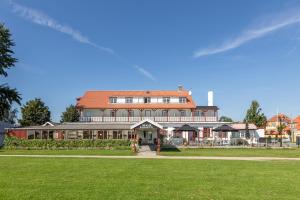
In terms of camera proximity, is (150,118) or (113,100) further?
(113,100)

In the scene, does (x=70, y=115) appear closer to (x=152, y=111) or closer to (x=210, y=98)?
(x=152, y=111)

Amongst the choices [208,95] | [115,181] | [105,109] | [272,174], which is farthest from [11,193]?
[208,95]

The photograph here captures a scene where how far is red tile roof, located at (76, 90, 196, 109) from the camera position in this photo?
179 feet

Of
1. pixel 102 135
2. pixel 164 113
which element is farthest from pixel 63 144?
pixel 164 113

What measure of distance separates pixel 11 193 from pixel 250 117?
57189 mm

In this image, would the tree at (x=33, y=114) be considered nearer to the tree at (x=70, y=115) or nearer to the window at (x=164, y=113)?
the tree at (x=70, y=115)

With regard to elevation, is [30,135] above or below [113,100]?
below

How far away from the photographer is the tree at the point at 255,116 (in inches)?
2468

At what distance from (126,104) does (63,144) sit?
17504 mm

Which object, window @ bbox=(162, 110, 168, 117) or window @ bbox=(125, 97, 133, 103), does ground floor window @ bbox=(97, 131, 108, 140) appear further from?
window @ bbox=(125, 97, 133, 103)

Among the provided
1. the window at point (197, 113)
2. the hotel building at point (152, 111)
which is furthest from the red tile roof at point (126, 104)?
the window at point (197, 113)

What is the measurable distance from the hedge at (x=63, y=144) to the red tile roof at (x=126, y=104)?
594 inches

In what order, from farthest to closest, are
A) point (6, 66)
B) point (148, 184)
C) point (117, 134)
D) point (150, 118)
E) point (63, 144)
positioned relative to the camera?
point (150, 118) → point (117, 134) → point (63, 144) → point (6, 66) → point (148, 184)

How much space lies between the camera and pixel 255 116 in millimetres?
63156
